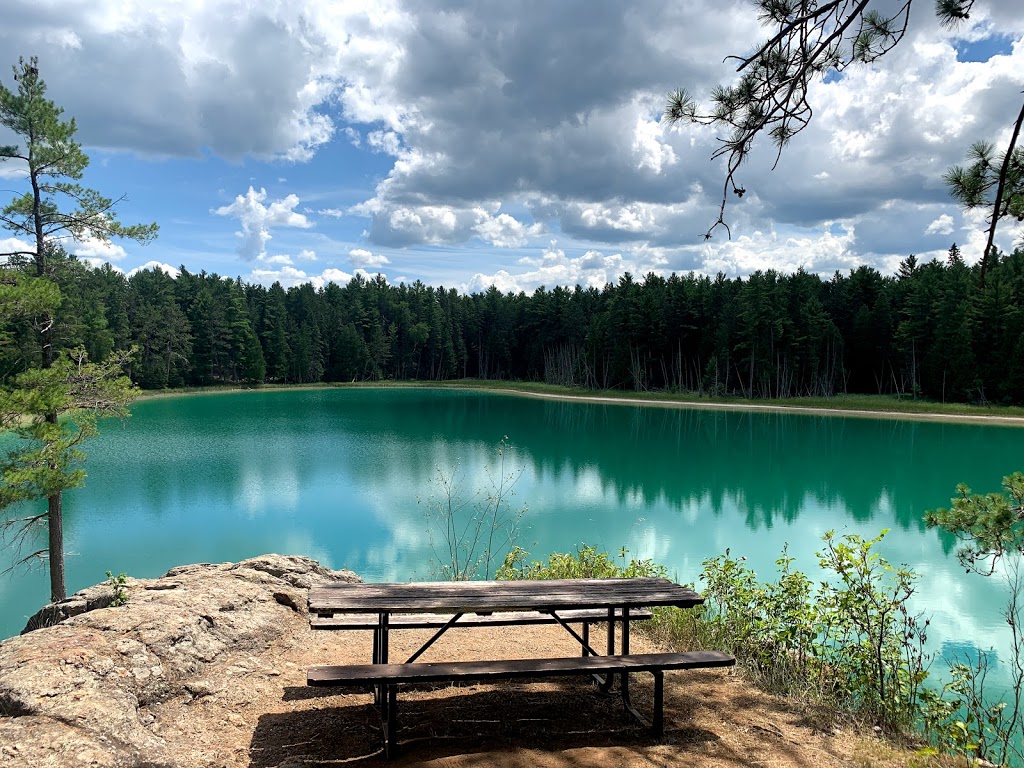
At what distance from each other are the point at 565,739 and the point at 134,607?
3279 millimetres

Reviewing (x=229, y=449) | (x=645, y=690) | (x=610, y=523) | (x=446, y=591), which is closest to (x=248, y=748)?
(x=446, y=591)

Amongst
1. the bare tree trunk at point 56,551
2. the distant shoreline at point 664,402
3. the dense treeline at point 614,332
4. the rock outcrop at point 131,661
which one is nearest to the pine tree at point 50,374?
the bare tree trunk at point 56,551

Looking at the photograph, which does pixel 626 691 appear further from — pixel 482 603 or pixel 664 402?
pixel 664 402

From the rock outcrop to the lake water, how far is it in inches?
191

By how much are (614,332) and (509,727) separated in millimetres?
56781

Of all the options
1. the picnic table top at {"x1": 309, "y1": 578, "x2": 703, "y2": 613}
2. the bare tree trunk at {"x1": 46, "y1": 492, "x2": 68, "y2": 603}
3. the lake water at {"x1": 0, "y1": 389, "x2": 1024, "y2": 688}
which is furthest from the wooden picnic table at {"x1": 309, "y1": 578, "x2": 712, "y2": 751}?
the bare tree trunk at {"x1": 46, "y1": 492, "x2": 68, "y2": 603}

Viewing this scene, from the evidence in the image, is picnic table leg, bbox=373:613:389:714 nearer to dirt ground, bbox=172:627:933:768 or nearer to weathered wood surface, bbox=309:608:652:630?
dirt ground, bbox=172:627:933:768

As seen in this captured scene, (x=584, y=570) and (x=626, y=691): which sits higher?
(x=626, y=691)

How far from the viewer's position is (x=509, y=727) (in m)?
4.07

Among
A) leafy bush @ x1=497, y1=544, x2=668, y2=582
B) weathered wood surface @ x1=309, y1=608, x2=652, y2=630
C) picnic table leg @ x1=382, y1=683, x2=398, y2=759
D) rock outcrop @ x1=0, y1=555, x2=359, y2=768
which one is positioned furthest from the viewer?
leafy bush @ x1=497, y1=544, x2=668, y2=582

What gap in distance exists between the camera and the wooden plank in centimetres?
360

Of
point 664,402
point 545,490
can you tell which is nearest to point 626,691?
point 545,490

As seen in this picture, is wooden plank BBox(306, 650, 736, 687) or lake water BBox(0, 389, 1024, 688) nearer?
wooden plank BBox(306, 650, 736, 687)

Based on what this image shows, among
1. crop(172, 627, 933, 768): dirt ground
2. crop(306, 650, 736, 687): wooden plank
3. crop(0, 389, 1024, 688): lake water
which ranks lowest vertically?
crop(0, 389, 1024, 688): lake water
